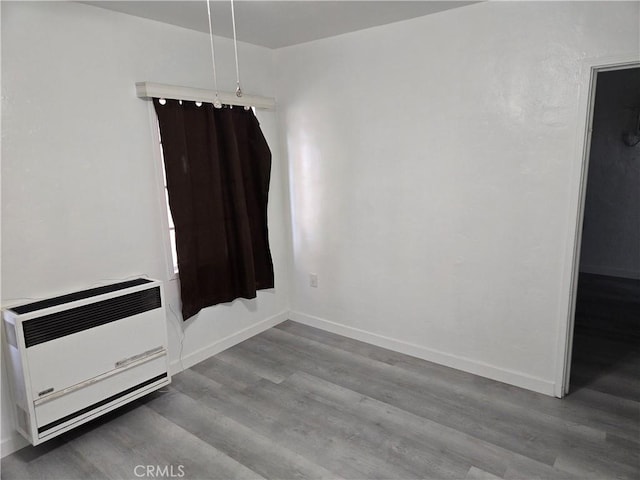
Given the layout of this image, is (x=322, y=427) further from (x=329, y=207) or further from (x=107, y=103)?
(x=107, y=103)

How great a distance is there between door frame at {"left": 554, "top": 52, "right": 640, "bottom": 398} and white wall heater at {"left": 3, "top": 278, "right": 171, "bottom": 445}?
8.23ft

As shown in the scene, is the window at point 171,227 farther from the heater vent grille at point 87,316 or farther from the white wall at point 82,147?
the heater vent grille at point 87,316

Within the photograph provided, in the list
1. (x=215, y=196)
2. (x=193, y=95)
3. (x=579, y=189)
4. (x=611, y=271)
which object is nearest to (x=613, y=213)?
(x=611, y=271)

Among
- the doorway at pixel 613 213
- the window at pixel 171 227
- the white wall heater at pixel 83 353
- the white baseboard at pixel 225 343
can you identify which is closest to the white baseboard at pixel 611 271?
the doorway at pixel 613 213

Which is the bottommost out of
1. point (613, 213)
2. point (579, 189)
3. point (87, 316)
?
point (87, 316)

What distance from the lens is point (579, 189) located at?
7.65 ft

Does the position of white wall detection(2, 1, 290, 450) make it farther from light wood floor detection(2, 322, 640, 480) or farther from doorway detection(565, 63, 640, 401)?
doorway detection(565, 63, 640, 401)

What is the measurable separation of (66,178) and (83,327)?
851 mm

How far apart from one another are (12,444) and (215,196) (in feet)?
6.23

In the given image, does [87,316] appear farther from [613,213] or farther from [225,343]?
[613,213]

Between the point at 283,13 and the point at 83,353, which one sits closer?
the point at 83,353

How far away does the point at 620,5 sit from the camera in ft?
6.82

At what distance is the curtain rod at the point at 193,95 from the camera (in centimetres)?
261

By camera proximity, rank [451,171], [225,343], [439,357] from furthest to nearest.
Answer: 1. [225,343]
2. [439,357]
3. [451,171]
